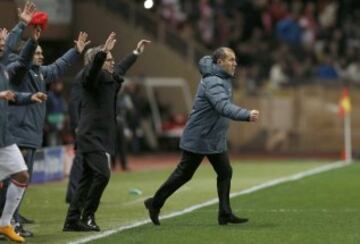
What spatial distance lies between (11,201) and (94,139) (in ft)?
5.35

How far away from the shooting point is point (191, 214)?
15.1 metres

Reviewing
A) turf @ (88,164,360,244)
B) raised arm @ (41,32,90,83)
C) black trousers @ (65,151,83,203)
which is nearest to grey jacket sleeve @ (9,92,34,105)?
turf @ (88,164,360,244)

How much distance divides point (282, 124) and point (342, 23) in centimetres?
413

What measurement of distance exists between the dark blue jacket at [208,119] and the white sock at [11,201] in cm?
239

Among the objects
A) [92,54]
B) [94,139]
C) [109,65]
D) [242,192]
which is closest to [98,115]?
[94,139]

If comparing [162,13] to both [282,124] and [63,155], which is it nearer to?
Answer: [282,124]

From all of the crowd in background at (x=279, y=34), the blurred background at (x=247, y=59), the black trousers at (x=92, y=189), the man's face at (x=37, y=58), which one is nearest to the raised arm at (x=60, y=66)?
the man's face at (x=37, y=58)

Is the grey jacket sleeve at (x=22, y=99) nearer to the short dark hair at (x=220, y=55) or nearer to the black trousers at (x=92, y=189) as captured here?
the black trousers at (x=92, y=189)

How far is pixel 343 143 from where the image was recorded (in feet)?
109

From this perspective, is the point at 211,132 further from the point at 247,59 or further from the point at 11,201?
the point at 247,59

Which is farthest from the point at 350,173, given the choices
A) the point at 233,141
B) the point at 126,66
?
the point at 233,141

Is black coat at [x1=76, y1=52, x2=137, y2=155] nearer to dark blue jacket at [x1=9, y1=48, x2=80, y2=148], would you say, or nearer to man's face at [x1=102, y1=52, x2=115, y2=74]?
man's face at [x1=102, y1=52, x2=115, y2=74]

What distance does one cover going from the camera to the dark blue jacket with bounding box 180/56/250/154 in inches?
538

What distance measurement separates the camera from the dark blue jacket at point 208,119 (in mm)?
13656
